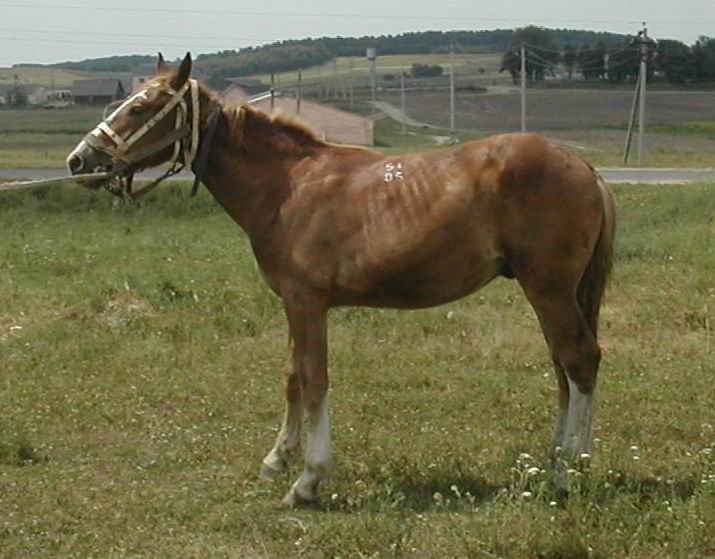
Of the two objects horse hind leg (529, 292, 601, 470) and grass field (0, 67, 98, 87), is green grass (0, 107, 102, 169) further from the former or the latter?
horse hind leg (529, 292, 601, 470)

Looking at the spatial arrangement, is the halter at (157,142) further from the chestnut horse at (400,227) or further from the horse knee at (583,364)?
the horse knee at (583,364)

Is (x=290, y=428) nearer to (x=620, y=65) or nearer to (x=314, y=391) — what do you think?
(x=314, y=391)

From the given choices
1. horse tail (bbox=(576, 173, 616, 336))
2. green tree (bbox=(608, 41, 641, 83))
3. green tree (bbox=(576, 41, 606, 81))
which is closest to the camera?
horse tail (bbox=(576, 173, 616, 336))

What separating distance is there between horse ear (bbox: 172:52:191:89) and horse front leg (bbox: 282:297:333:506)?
1.51 m

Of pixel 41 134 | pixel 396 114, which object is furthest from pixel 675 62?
pixel 41 134

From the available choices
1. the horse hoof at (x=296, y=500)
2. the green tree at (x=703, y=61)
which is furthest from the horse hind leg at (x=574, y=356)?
the green tree at (x=703, y=61)

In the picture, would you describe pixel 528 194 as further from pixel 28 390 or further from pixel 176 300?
pixel 176 300

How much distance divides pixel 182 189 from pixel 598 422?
1872 cm

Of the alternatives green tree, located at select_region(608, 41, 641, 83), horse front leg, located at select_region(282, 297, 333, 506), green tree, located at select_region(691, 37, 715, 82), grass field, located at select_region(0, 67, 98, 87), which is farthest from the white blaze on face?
grass field, located at select_region(0, 67, 98, 87)

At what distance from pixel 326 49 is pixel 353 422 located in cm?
7125

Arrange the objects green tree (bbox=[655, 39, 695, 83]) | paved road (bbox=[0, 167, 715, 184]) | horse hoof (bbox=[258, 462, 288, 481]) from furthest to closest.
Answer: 1. green tree (bbox=[655, 39, 695, 83])
2. paved road (bbox=[0, 167, 715, 184])
3. horse hoof (bbox=[258, 462, 288, 481])

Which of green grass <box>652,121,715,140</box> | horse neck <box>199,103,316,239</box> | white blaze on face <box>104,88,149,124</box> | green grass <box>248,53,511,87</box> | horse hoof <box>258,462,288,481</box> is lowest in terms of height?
green grass <box>652,121,715,140</box>

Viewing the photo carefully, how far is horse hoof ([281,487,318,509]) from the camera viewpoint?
22.7ft

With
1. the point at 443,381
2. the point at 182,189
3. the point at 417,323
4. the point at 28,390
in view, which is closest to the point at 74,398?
the point at 28,390
